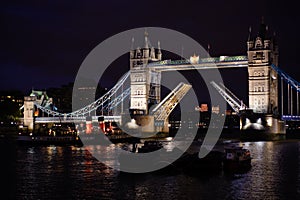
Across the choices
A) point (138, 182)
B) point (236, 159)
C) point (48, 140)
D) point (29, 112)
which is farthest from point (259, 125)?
point (29, 112)

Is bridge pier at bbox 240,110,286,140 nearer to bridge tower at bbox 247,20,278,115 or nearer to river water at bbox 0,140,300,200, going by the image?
bridge tower at bbox 247,20,278,115

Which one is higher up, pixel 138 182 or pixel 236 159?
pixel 236 159

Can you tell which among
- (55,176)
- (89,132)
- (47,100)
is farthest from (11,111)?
(55,176)

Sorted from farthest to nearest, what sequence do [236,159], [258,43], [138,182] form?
[258,43] → [236,159] → [138,182]

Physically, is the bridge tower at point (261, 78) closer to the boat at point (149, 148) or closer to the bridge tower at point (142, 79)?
the bridge tower at point (142, 79)

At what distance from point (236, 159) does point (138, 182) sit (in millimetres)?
5599

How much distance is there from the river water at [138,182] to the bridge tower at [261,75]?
1593 cm

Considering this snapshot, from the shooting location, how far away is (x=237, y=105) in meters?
41.6

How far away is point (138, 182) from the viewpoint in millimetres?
19188

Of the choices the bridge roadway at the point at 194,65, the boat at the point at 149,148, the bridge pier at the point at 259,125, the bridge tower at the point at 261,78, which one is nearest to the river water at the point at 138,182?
the boat at the point at 149,148

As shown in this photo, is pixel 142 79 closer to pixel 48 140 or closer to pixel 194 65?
pixel 194 65

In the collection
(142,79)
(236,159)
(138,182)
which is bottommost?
(138,182)

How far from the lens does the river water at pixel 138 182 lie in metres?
16.9

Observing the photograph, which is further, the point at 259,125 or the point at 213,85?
the point at 213,85
